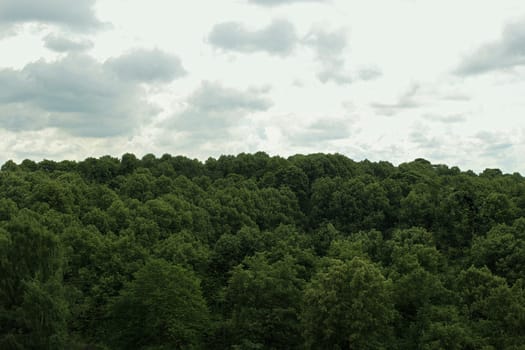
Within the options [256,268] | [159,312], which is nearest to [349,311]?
[256,268]

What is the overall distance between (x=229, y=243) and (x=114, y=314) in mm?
21446

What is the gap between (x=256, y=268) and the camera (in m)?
58.7

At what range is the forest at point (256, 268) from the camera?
49625 millimetres

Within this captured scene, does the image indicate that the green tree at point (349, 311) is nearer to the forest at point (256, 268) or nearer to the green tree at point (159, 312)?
the forest at point (256, 268)

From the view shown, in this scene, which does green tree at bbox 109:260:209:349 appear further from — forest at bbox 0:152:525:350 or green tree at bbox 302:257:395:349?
green tree at bbox 302:257:395:349

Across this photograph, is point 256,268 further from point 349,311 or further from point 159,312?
point 349,311

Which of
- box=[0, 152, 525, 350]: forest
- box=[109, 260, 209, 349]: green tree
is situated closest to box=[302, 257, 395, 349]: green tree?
box=[0, 152, 525, 350]: forest

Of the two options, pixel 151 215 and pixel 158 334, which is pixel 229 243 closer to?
pixel 151 215

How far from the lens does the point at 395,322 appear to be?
54406mm

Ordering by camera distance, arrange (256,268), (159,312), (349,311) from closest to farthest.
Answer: (349,311)
(159,312)
(256,268)

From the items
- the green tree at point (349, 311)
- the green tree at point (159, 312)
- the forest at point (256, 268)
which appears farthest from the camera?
the green tree at point (159, 312)

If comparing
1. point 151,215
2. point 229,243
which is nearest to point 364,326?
point 229,243

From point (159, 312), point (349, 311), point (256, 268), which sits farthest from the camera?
point (256, 268)

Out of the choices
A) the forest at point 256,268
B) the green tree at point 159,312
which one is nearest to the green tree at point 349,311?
the forest at point 256,268
